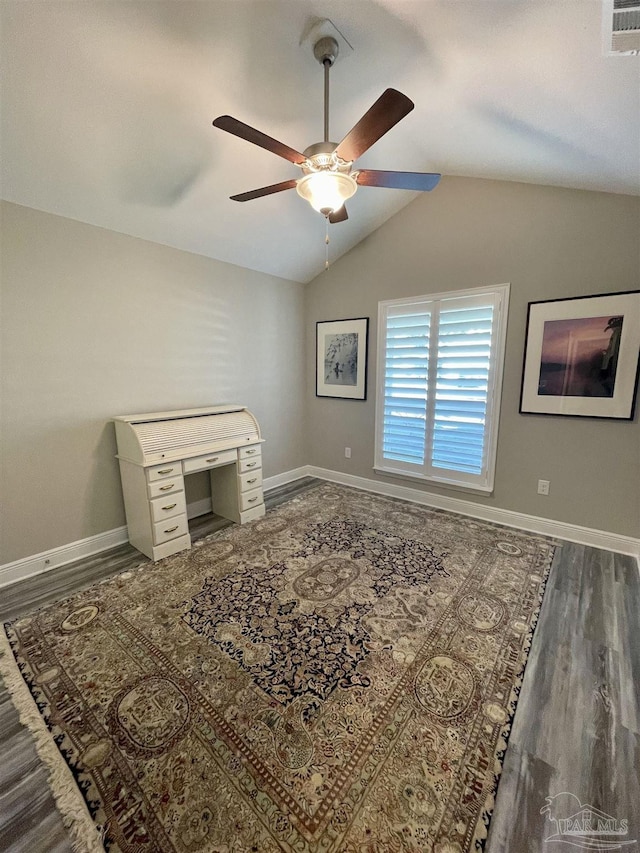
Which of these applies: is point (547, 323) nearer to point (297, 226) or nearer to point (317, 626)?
point (297, 226)

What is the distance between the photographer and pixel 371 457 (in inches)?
152

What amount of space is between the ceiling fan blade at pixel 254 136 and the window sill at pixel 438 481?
2.88 m

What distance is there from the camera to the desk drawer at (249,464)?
3070mm

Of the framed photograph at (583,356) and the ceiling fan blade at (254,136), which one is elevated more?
the ceiling fan blade at (254,136)

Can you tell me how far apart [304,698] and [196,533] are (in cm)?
181

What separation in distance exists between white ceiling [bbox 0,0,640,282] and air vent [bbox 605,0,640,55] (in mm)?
97

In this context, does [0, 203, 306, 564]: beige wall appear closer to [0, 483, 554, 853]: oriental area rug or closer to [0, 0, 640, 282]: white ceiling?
[0, 0, 640, 282]: white ceiling

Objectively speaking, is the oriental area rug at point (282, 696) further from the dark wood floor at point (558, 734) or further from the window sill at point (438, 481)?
the window sill at point (438, 481)

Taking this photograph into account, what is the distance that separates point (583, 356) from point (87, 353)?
3.78 metres

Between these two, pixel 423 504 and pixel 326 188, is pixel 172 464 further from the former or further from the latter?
pixel 423 504

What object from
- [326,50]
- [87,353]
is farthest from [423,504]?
[326,50]

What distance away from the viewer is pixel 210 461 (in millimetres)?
2822

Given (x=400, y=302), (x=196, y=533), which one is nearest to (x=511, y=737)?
(x=196, y=533)

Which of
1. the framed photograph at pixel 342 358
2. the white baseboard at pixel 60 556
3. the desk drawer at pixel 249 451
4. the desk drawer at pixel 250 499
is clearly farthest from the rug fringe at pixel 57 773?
the framed photograph at pixel 342 358
